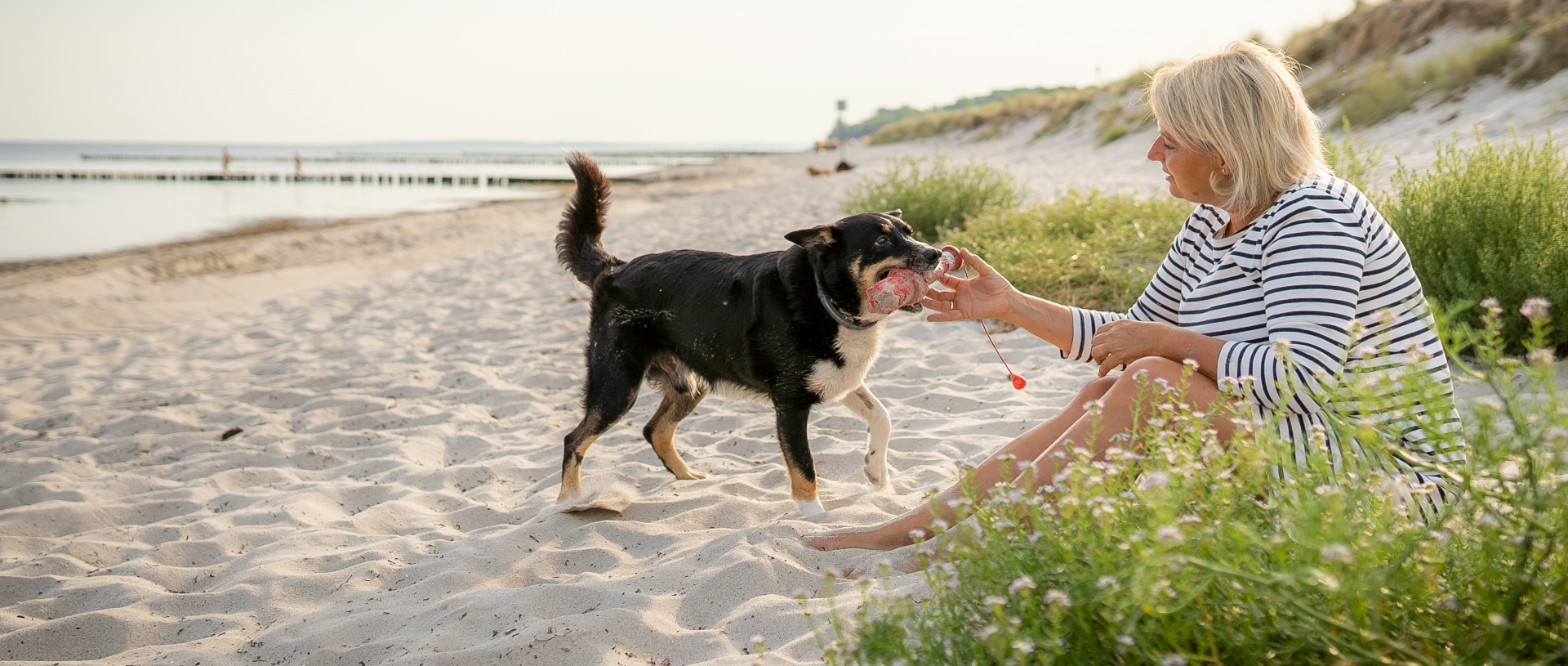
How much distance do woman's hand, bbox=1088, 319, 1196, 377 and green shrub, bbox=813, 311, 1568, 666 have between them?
879 millimetres

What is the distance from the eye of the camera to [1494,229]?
14.2ft

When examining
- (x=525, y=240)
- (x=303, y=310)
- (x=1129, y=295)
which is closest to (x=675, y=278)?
(x=1129, y=295)

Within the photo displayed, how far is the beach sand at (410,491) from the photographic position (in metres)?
2.72

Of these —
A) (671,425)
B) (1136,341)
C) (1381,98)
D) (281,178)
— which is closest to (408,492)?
(671,425)

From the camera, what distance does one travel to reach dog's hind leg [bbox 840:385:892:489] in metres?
3.75

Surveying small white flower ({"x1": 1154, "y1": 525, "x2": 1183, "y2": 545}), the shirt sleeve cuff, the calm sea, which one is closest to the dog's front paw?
the shirt sleeve cuff

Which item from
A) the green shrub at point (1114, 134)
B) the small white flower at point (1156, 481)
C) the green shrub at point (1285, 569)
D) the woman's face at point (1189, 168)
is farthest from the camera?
the green shrub at point (1114, 134)

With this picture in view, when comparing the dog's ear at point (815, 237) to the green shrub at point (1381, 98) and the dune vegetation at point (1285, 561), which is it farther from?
the green shrub at point (1381, 98)

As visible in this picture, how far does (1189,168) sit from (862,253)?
125cm

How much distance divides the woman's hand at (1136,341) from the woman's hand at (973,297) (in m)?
0.54

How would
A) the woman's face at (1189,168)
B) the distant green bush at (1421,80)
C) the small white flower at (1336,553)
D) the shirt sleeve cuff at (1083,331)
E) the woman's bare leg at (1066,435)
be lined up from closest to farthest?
the small white flower at (1336,553) < the woman's bare leg at (1066,435) < the woman's face at (1189,168) < the shirt sleeve cuff at (1083,331) < the distant green bush at (1421,80)

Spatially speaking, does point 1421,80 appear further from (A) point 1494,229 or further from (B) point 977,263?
(B) point 977,263

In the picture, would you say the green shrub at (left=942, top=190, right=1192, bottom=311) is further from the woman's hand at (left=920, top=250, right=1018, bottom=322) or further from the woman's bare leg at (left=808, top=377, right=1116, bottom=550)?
the woman's bare leg at (left=808, top=377, right=1116, bottom=550)

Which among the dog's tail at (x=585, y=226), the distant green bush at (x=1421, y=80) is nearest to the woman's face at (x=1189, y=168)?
the dog's tail at (x=585, y=226)
